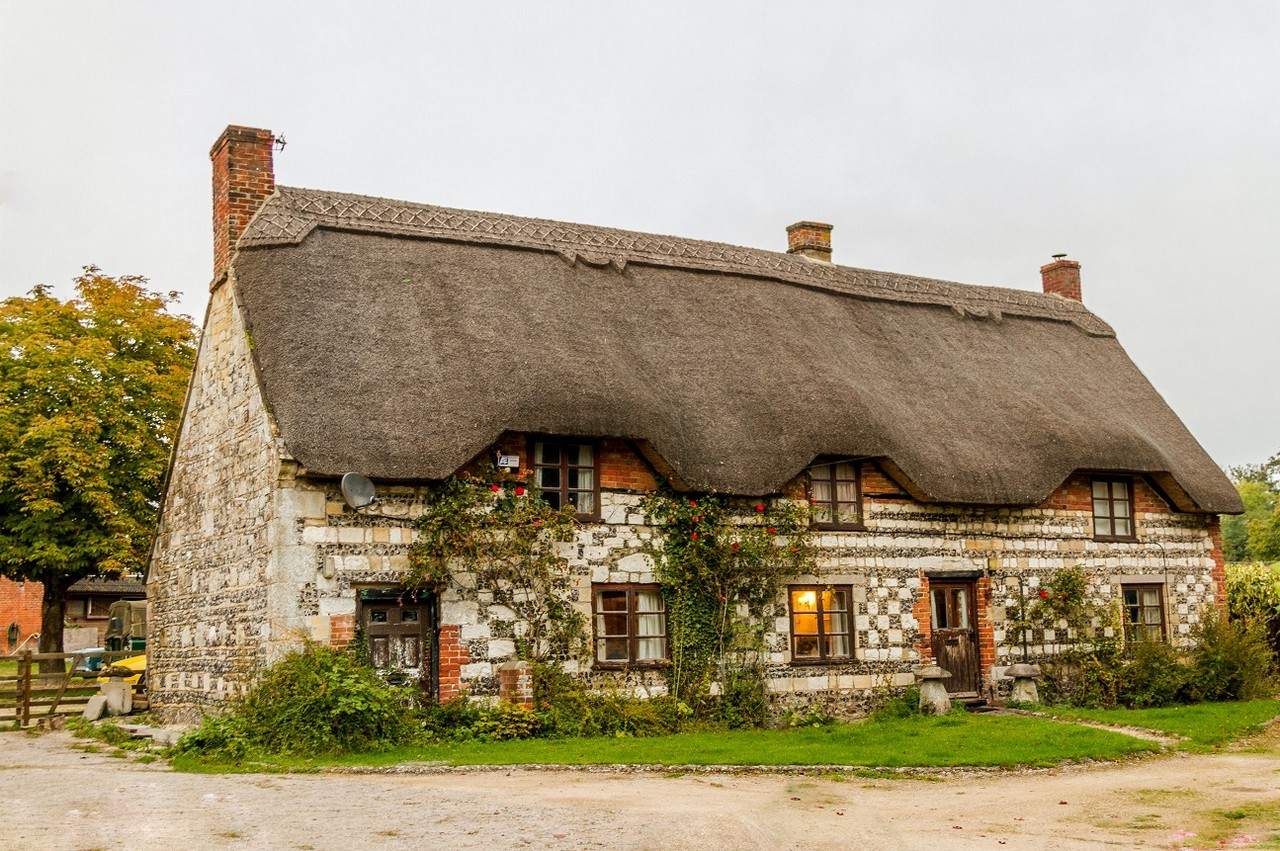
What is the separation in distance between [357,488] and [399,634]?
1.83 metres

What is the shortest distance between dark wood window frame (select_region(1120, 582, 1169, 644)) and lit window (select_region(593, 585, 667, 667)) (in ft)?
27.8

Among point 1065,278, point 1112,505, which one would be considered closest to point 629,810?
point 1112,505

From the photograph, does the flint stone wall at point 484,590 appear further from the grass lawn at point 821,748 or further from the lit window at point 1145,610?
the grass lawn at point 821,748

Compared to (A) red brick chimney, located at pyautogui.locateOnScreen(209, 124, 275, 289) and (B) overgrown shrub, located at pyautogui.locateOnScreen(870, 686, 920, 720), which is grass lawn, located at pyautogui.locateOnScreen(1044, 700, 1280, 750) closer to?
(B) overgrown shrub, located at pyautogui.locateOnScreen(870, 686, 920, 720)

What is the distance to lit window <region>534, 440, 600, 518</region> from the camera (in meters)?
16.2

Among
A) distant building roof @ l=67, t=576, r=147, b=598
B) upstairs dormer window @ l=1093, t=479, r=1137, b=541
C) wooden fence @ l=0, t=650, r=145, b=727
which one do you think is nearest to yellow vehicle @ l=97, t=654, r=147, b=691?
wooden fence @ l=0, t=650, r=145, b=727

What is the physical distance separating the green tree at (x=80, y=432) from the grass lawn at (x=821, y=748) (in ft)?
42.9

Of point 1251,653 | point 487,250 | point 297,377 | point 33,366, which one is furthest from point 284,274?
point 1251,653

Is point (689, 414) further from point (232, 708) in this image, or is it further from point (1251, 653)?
point (1251, 653)

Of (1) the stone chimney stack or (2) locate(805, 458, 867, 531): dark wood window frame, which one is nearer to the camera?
(2) locate(805, 458, 867, 531): dark wood window frame

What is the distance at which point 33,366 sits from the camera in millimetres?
26125

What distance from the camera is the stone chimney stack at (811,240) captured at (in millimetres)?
22922

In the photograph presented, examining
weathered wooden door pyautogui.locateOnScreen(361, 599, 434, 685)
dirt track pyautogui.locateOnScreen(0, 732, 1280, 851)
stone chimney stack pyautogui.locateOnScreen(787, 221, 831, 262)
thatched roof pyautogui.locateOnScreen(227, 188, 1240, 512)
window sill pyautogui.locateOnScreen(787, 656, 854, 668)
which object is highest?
stone chimney stack pyautogui.locateOnScreen(787, 221, 831, 262)

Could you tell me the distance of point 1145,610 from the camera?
2131cm
